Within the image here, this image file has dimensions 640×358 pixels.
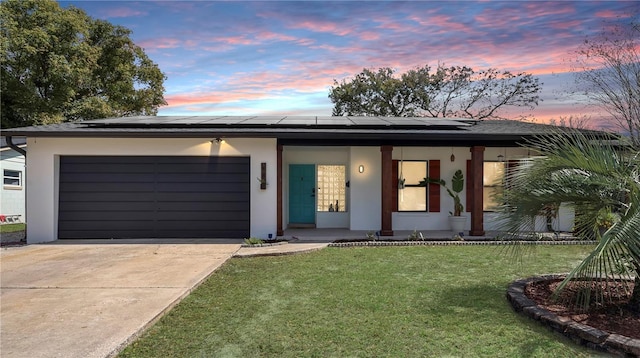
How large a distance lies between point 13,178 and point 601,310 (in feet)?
62.8

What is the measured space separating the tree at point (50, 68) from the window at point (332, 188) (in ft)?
48.7

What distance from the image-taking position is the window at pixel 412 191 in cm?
1188

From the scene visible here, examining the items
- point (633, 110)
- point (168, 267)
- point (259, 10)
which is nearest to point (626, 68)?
point (633, 110)

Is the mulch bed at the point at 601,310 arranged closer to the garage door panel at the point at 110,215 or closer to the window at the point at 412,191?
the window at the point at 412,191

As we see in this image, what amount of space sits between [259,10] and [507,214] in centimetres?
944

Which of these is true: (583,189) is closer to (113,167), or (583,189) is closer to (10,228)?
(113,167)

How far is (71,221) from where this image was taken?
10320 millimetres

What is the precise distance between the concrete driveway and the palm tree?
4125 millimetres

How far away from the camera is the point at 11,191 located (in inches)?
645

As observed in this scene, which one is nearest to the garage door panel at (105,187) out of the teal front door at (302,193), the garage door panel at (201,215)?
the garage door panel at (201,215)

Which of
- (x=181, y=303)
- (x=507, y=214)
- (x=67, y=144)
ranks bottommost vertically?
(x=181, y=303)

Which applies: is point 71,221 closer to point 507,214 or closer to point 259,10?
point 259,10

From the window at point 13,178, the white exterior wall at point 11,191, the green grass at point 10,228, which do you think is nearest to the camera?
the green grass at point 10,228

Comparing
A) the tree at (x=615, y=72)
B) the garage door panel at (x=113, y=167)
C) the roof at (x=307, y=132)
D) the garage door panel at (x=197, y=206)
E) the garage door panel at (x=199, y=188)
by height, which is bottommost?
the garage door panel at (x=197, y=206)
